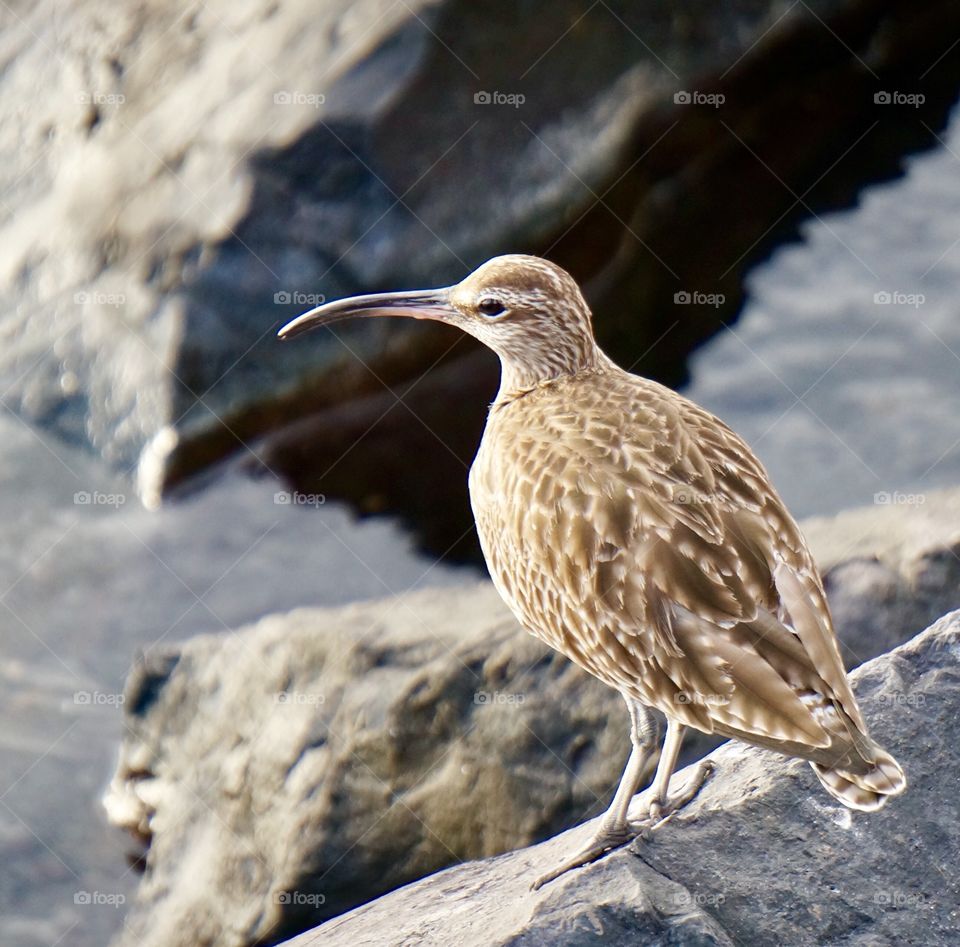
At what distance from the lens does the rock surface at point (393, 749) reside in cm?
659

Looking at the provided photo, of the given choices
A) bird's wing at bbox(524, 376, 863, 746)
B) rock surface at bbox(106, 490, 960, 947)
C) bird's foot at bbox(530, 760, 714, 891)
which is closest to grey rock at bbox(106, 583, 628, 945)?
rock surface at bbox(106, 490, 960, 947)

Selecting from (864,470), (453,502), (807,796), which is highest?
(807,796)

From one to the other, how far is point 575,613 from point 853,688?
41.7 inches

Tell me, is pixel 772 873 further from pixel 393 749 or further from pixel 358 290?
pixel 358 290

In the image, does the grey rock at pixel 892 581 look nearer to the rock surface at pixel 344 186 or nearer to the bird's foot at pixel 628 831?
the bird's foot at pixel 628 831

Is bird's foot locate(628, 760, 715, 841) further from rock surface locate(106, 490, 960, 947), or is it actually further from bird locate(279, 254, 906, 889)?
rock surface locate(106, 490, 960, 947)

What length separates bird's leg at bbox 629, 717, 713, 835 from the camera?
5.22 metres

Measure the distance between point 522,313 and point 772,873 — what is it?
8.02 feet

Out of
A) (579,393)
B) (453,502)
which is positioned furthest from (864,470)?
(579,393)

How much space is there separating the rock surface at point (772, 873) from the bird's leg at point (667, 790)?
0.25 ft

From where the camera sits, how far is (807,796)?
199 inches

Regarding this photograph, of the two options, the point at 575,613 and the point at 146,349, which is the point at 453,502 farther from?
the point at 575,613

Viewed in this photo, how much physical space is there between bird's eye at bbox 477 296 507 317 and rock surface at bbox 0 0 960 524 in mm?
3048

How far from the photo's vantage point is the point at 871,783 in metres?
4.53
